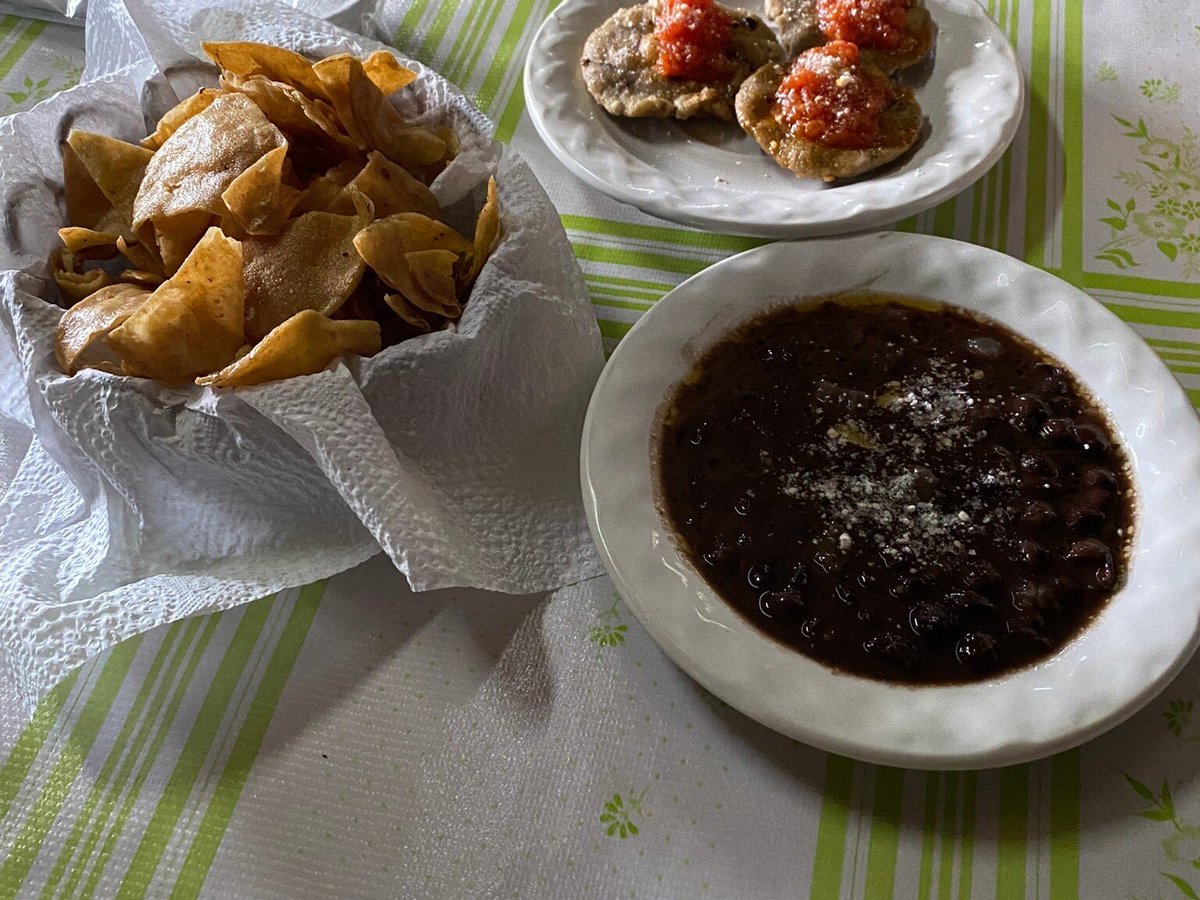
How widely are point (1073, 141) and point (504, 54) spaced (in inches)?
38.5

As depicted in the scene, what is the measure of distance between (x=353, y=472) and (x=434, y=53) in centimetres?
107

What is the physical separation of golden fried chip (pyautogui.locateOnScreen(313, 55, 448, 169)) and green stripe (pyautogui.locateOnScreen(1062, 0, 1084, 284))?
902mm

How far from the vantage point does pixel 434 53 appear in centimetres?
169

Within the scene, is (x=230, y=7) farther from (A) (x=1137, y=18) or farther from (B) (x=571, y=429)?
(A) (x=1137, y=18)

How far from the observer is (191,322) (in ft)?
3.16

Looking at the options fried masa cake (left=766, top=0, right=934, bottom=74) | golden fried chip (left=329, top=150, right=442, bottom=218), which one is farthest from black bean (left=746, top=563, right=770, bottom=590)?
fried masa cake (left=766, top=0, right=934, bottom=74)

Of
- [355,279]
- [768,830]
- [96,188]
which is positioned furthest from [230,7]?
[768,830]

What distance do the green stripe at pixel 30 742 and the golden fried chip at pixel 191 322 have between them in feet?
1.23

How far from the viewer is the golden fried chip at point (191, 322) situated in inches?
37.4

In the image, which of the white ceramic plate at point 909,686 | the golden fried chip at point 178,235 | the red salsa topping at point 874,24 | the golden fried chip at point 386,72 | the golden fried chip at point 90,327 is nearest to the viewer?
the white ceramic plate at point 909,686

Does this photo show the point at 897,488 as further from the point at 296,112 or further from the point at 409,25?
the point at 409,25

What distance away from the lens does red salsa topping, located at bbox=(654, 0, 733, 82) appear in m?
1.49

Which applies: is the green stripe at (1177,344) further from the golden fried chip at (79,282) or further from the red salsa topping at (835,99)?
the golden fried chip at (79,282)

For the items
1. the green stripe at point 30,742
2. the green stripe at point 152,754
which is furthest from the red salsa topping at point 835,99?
the green stripe at point 30,742
